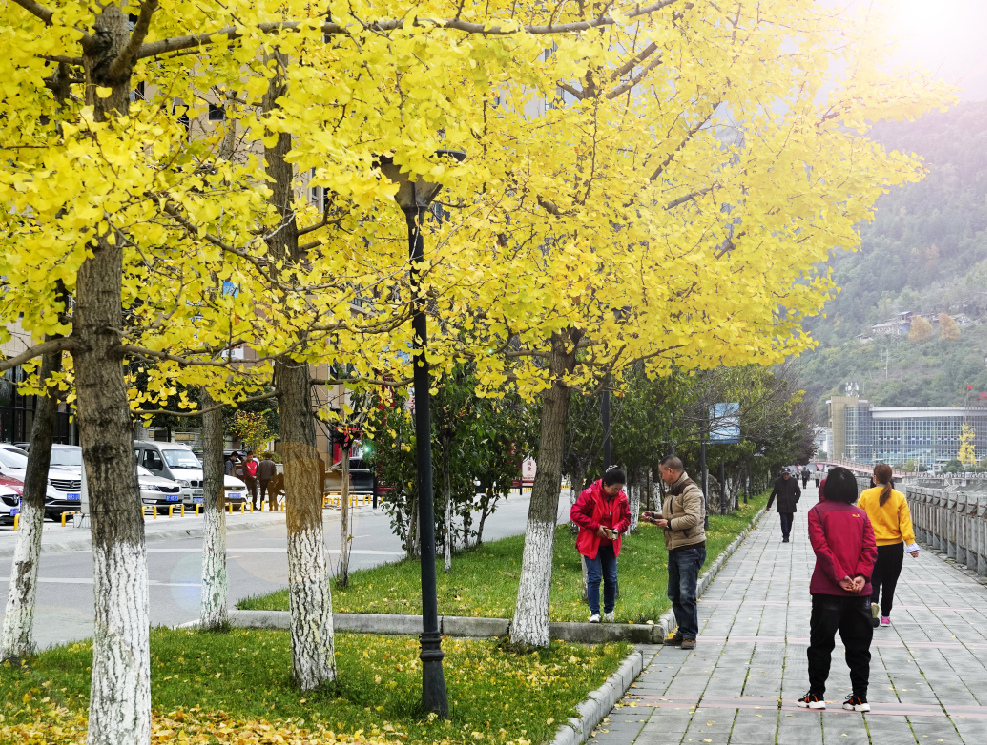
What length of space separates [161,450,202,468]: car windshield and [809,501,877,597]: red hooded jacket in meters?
29.7

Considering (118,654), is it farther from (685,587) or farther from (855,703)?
(685,587)

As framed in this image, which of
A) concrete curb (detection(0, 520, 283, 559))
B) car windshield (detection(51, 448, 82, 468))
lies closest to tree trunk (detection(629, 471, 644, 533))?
concrete curb (detection(0, 520, 283, 559))

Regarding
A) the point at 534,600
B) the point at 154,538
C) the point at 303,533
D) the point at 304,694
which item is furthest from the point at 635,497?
the point at 304,694

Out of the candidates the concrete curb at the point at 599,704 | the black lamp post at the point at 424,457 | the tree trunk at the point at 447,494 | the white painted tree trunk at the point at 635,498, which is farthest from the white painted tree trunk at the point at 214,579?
the white painted tree trunk at the point at 635,498

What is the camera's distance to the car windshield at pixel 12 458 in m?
Answer: 26.9

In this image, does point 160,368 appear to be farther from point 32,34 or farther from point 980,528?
point 980,528

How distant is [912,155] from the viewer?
33.9 ft

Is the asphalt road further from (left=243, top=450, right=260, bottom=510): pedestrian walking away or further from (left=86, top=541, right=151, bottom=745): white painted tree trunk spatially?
(left=243, top=450, right=260, bottom=510): pedestrian walking away

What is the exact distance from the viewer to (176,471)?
113 ft

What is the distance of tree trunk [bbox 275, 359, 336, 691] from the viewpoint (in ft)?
24.7

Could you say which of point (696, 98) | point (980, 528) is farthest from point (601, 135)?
point (980, 528)

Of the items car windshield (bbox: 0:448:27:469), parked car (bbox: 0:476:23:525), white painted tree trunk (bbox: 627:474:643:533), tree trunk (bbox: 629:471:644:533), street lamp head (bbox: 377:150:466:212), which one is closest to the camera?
street lamp head (bbox: 377:150:466:212)

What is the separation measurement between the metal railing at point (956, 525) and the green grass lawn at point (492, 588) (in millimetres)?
4743

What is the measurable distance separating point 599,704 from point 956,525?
17.1 m
